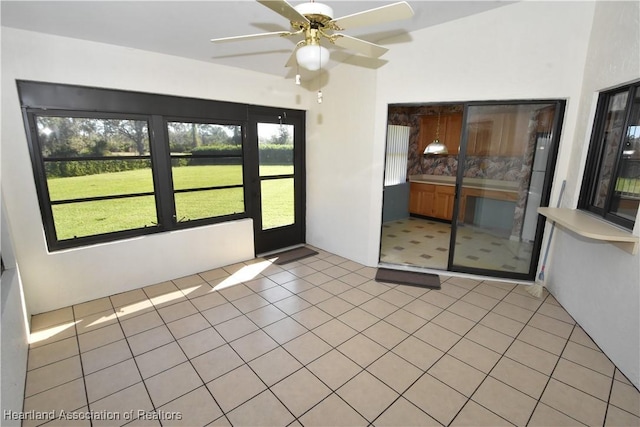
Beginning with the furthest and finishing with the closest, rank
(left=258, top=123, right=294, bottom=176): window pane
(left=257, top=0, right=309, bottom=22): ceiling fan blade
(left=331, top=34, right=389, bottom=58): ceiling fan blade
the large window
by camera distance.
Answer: (left=258, top=123, right=294, bottom=176): window pane → the large window → (left=331, top=34, right=389, bottom=58): ceiling fan blade → (left=257, top=0, right=309, bottom=22): ceiling fan blade

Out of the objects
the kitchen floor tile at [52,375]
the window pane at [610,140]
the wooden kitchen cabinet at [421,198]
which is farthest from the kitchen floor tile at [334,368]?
the wooden kitchen cabinet at [421,198]

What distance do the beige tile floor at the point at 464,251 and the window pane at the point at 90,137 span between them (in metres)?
3.57

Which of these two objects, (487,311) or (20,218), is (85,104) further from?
(487,311)

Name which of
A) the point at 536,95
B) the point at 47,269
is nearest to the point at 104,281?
the point at 47,269

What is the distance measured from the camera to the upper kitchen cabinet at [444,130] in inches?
239

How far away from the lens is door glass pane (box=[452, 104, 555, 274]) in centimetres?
340

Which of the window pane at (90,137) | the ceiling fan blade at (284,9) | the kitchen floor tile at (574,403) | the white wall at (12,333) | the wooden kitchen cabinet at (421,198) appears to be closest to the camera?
the ceiling fan blade at (284,9)

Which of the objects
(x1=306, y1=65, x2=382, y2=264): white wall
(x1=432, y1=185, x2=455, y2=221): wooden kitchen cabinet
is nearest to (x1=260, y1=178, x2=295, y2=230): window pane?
(x1=306, y1=65, x2=382, y2=264): white wall

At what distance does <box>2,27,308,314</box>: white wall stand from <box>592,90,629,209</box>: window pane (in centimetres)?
384

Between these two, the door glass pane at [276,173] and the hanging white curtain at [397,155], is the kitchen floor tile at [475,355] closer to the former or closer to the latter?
the door glass pane at [276,173]

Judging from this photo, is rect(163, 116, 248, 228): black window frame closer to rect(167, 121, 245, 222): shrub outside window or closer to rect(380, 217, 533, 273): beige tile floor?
rect(167, 121, 245, 222): shrub outside window

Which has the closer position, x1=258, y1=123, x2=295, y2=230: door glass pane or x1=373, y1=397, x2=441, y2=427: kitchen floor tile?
x1=373, y1=397, x2=441, y2=427: kitchen floor tile

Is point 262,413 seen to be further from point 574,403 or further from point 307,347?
point 574,403

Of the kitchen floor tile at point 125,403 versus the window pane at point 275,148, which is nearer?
the kitchen floor tile at point 125,403
